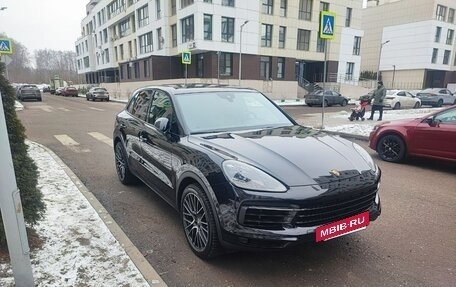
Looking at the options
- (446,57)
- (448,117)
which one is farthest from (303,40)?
(448,117)

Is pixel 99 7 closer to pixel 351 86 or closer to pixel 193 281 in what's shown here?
pixel 351 86

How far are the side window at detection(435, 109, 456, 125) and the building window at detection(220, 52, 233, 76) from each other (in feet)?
88.0

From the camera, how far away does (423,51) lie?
5112cm

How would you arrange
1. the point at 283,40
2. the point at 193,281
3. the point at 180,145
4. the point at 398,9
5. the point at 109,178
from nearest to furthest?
the point at 193,281, the point at 180,145, the point at 109,178, the point at 283,40, the point at 398,9

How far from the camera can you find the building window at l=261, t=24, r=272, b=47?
3416cm

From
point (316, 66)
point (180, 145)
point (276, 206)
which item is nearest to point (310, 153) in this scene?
point (276, 206)

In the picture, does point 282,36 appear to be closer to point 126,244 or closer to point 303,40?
point 303,40

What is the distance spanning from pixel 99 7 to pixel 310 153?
2522 inches

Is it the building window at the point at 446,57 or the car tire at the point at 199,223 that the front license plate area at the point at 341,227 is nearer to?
the car tire at the point at 199,223

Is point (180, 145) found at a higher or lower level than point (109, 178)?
higher

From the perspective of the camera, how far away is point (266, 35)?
A: 113ft

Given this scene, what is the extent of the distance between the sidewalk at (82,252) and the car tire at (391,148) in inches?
244

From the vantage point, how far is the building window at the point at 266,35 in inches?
1345

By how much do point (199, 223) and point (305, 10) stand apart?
37657 mm
